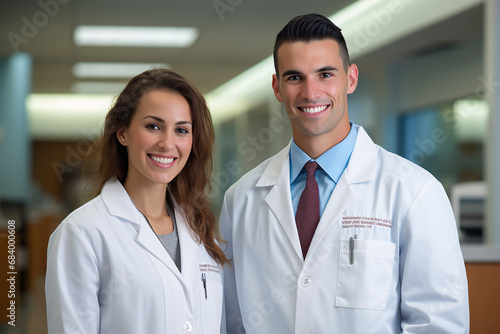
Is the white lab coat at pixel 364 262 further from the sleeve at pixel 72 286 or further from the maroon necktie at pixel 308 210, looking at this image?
the sleeve at pixel 72 286

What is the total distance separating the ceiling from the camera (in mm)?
6129

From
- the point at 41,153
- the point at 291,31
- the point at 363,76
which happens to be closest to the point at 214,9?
the point at 363,76

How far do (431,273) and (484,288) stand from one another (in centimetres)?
79

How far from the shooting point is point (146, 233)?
163 centimetres

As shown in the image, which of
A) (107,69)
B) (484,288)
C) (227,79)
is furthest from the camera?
(227,79)

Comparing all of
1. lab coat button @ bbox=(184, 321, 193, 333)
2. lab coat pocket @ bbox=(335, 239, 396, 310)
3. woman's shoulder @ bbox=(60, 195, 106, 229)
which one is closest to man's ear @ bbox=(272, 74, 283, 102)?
lab coat pocket @ bbox=(335, 239, 396, 310)

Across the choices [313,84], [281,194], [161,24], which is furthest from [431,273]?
[161,24]

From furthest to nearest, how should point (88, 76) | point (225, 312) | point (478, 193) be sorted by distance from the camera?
1. point (88, 76)
2. point (478, 193)
3. point (225, 312)

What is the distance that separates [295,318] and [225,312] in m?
0.32

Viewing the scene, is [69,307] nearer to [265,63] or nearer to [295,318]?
[295,318]

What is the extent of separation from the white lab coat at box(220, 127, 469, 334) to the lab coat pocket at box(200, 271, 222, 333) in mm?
75

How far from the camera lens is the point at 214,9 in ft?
20.3

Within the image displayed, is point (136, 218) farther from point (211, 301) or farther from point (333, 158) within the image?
point (333, 158)

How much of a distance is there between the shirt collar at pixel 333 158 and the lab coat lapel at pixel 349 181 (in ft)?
0.07
